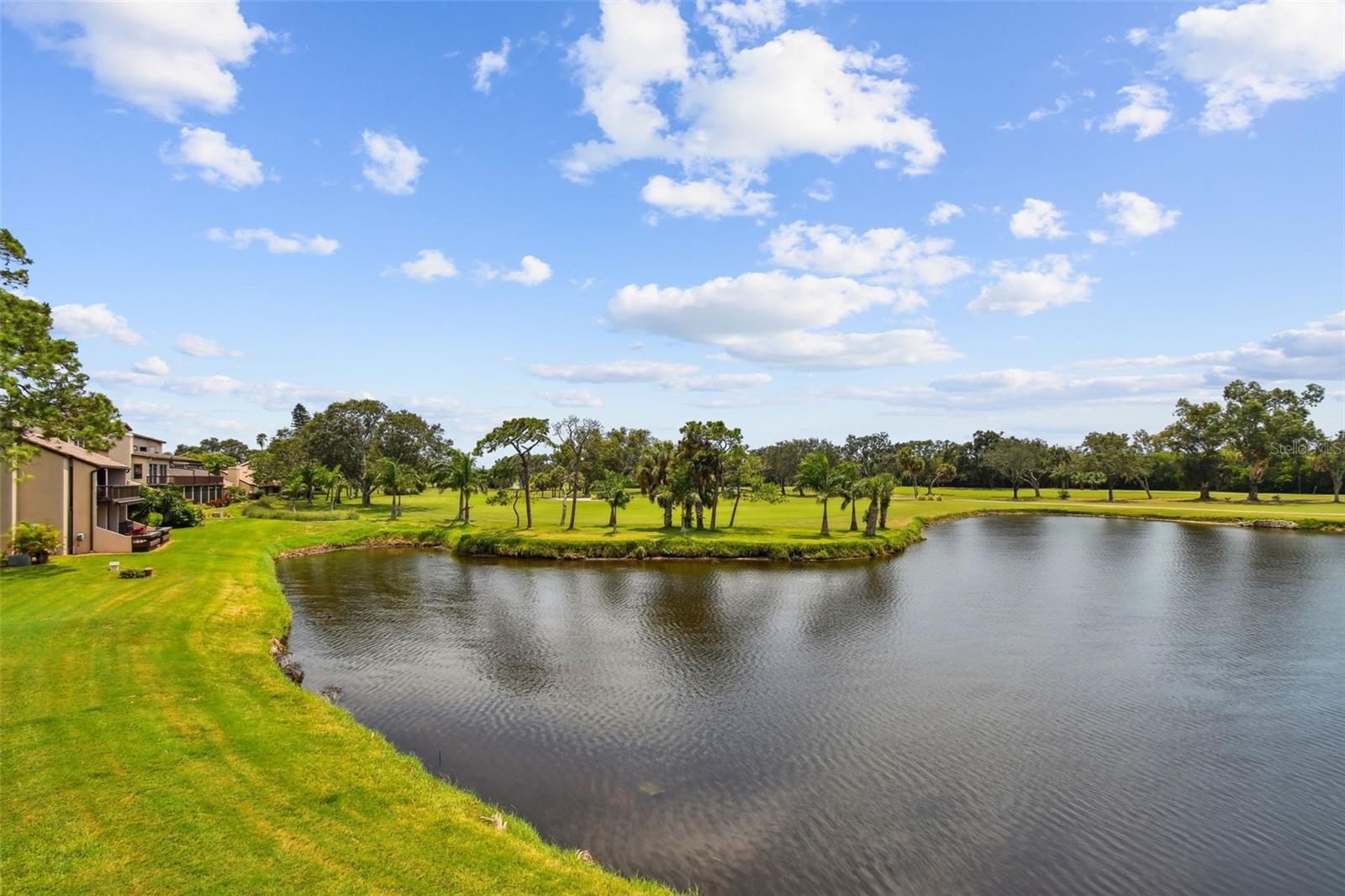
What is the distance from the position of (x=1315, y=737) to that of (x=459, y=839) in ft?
81.4

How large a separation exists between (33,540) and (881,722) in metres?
41.8

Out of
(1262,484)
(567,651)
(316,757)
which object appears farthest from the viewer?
(1262,484)

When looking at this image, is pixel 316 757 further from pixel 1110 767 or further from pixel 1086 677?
pixel 1086 677

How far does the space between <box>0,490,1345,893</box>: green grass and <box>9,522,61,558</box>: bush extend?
364cm

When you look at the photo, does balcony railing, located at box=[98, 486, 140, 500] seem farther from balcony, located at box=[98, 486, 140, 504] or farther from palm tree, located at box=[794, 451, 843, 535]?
palm tree, located at box=[794, 451, 843, 535]

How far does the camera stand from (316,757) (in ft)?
51.2

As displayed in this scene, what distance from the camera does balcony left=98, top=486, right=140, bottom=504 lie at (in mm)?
43394

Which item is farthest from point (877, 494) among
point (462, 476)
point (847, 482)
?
point (462, 476)

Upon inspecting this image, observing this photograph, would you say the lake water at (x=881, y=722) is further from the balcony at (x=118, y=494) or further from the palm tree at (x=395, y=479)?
the palm tree at (x=395, y=479)

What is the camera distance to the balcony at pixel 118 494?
4339 cm

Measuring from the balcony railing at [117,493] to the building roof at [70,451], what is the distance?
136cm

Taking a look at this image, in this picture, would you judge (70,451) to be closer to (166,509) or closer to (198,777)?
(166,509)

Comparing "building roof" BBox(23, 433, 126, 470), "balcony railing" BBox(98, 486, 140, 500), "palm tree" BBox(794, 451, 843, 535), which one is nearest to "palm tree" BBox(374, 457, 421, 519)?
"balcony railing" BBox(98, 486, 140, 500)

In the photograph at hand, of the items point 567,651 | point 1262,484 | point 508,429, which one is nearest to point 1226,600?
point 567,651
